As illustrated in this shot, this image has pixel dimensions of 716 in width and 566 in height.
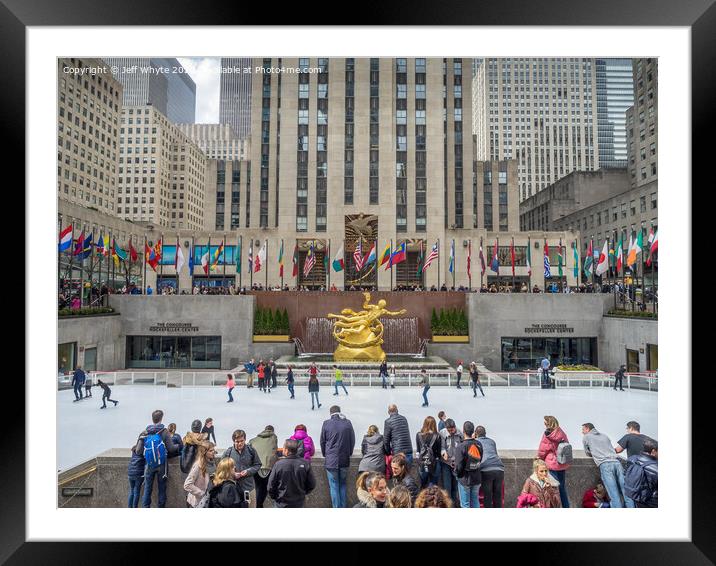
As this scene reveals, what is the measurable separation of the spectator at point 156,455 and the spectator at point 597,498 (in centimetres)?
587

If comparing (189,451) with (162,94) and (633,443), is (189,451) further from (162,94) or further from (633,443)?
(162,94)

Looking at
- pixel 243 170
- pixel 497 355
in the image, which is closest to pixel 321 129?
pixel 243 170

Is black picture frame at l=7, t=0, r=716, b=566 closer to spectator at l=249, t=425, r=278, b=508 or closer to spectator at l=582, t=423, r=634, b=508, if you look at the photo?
spectator at l=582, t=423, r=634, b=508

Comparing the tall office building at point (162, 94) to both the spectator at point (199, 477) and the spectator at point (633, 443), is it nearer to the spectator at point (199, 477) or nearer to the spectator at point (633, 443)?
the spectator at point (199, 477)

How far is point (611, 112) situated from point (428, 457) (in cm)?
7255

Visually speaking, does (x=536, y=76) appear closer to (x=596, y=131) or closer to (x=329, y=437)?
(x=596, y=131)

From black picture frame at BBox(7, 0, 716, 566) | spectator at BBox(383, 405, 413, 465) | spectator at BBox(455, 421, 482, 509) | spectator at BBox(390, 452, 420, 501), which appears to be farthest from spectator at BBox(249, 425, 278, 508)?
spectator at BBox(455, 421, 482, 509)

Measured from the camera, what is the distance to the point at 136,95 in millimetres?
84250

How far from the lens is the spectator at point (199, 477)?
5.68 m

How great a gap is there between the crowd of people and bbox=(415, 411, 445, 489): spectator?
1 cm

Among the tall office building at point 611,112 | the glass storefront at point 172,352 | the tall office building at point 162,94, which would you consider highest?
the tall office building at point 162,94

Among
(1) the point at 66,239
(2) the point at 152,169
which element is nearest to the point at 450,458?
(1) the point at 66,239

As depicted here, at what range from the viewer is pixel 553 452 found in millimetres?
6422
